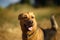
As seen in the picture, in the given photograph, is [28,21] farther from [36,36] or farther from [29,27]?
[36,36]

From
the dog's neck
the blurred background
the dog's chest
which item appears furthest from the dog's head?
the blurred background

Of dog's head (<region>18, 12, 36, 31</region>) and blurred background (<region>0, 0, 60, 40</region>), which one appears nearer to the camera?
dog's head (<region>18, 12, 36, 31</region>)

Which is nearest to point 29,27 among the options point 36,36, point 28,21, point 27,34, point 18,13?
point 28,21

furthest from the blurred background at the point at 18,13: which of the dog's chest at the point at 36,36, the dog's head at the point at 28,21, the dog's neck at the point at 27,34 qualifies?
the dog's head at the point at 28,21

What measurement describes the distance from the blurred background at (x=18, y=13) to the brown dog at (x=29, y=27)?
117 centimetres

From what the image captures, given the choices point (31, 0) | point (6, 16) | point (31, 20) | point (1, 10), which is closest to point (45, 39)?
point (31, 20)

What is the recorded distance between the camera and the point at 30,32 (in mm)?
→ 6922

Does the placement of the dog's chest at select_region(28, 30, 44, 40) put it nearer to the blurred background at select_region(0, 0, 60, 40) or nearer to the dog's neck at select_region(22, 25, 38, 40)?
the dog's neck at select_region(22, 25, 38, 40)

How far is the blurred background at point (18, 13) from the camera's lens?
1062cm

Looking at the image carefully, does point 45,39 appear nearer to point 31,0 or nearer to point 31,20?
point 31,20

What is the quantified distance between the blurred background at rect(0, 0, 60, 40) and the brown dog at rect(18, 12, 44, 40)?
1.17 metres

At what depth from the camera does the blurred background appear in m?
10.6

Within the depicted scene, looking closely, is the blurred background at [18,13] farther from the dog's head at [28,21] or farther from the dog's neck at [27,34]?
the dog's head at [28,21]

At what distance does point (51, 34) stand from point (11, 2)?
35.6 ft
